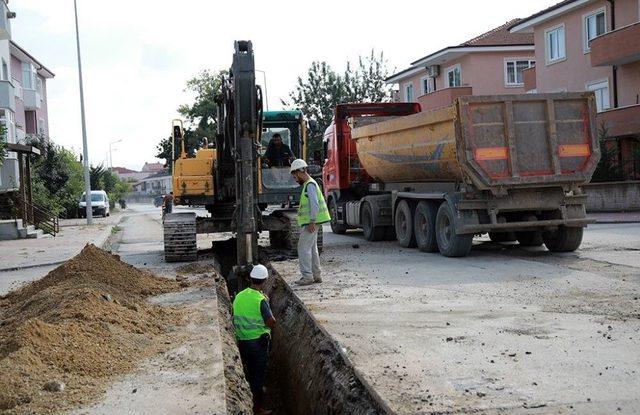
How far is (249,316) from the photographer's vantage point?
7344 millimetres

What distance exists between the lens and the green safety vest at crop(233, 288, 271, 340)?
24.0ft

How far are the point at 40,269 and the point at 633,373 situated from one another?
12107mm

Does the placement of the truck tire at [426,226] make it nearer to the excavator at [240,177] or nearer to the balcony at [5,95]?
the excavator at [240,177]

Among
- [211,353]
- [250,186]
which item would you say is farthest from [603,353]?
[250,186]

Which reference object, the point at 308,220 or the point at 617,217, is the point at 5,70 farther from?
the point at 308,220

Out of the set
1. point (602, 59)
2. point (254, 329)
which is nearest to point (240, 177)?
point (254, 329)

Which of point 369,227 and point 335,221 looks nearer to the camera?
point 369,227

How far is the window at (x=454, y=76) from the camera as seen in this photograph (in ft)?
134

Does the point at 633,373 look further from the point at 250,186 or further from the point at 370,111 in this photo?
the point at 370,111

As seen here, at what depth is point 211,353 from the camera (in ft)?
21.2

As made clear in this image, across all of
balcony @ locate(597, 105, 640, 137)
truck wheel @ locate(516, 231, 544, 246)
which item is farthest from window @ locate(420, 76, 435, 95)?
truck wheel @ locate(516, 231, 544, 246)

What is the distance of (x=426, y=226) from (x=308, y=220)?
441 centimetres

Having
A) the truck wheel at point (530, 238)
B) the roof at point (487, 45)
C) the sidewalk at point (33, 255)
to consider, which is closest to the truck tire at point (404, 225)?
the truck wheel at point (530, 238)

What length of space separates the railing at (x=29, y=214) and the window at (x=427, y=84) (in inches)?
980
